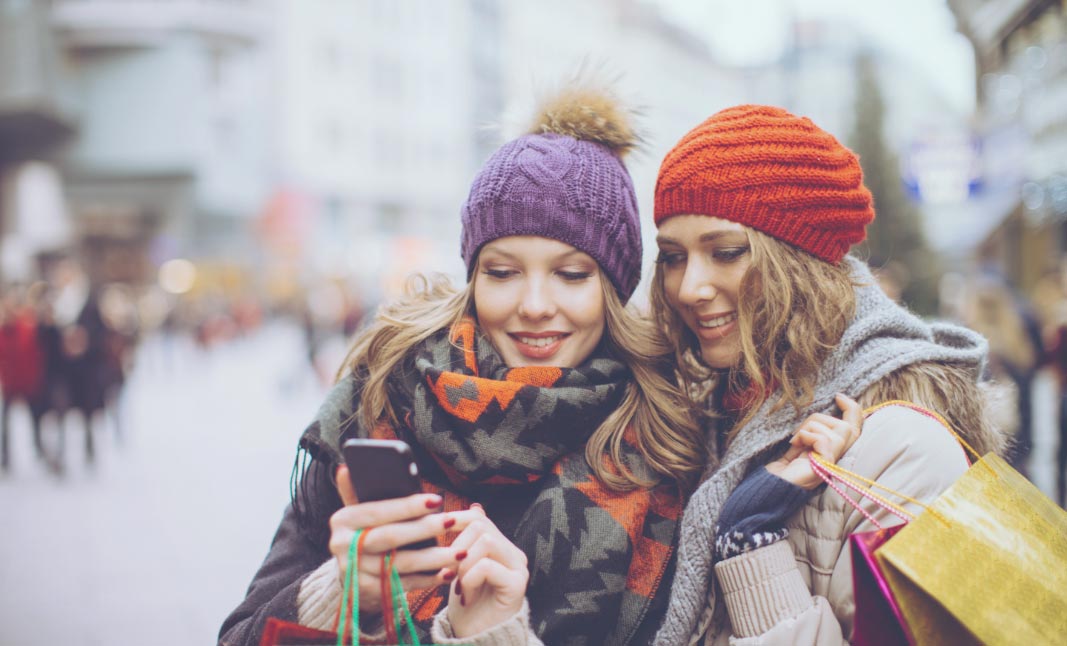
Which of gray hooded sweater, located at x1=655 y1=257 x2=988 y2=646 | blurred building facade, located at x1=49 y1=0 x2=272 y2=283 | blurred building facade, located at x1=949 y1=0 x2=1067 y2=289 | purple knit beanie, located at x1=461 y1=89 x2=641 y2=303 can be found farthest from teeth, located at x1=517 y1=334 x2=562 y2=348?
blurred building facade, located at x1=49 y1=0 x2=272 y2=283

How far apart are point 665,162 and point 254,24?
3523 cm

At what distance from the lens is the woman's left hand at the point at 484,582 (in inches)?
61.2

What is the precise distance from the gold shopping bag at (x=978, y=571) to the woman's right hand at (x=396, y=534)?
73 centimetres

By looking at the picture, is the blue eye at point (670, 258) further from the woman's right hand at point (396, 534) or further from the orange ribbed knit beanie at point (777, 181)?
the woman's right hand at point (396, 534)

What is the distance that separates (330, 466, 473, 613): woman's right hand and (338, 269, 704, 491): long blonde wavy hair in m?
0.52

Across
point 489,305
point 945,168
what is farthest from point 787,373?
point 945,168

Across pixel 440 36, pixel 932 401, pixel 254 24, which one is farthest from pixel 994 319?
pixel 440 36

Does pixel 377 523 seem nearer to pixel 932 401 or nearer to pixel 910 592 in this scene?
pixel 910 592

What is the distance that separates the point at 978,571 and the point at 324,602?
1.20 m

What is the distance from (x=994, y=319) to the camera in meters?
7.80

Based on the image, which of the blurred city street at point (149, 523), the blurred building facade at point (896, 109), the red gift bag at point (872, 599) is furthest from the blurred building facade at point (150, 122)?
the red gift bag at point (872, 599)

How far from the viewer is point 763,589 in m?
1.62

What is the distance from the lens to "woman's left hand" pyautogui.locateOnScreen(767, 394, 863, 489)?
5.43ft

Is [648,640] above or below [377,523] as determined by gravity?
below
